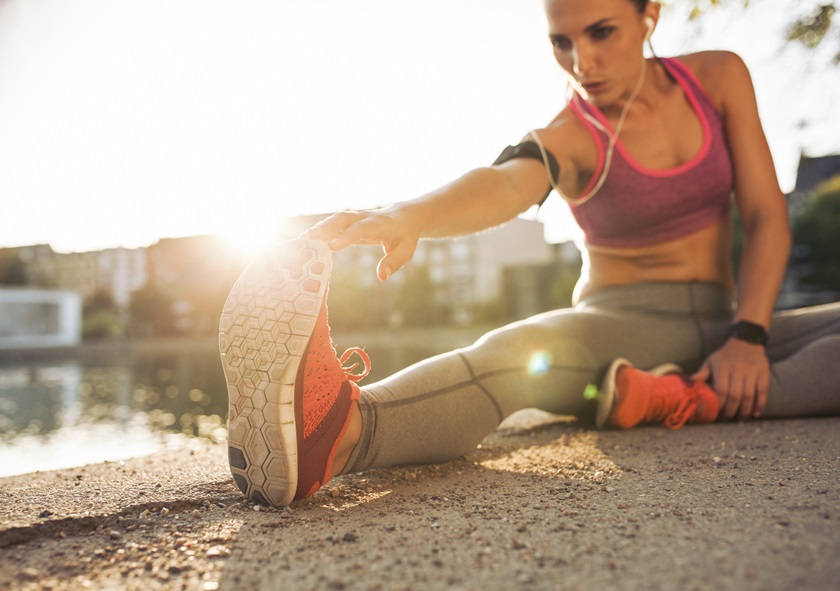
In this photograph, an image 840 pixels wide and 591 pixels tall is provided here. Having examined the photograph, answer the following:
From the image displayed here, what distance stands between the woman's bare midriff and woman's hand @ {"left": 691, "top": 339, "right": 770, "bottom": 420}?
0.86ft

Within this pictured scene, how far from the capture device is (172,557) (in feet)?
2.58

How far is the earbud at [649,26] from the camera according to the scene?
157 centimetres

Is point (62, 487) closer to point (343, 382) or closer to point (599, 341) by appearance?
point (343, 382)

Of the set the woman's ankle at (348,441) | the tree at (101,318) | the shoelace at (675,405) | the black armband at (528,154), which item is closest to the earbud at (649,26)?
the black armband at (528,154)

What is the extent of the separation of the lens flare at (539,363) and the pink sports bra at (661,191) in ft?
1.57

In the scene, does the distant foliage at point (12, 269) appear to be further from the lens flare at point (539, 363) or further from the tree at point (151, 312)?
the lens flare at point (539, 363)

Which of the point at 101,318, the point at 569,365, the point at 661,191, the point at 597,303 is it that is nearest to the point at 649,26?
the point at 661,191

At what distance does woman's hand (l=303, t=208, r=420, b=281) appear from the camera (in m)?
1.00

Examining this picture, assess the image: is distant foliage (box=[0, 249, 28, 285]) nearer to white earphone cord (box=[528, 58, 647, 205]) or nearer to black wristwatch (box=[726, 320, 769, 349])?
white earphone cord (box=[528, 58, 647, 205])

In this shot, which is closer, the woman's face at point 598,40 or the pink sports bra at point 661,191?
the woman's face at point 598,40

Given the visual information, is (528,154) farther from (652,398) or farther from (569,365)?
(652,398)

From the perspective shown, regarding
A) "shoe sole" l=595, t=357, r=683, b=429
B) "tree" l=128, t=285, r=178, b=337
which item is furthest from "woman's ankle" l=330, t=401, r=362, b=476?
"tree" l=128, t=285, r=178, b=337

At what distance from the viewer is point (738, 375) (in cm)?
149

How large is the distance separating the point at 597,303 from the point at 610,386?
0.36 metres
